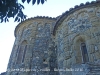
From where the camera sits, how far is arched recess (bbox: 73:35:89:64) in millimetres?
6441

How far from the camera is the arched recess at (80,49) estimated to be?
6441mm

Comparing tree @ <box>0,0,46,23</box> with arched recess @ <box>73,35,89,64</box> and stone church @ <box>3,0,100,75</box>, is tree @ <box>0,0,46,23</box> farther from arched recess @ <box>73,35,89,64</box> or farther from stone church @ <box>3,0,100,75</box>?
arched recess @ <box>73,35,89,64</box>

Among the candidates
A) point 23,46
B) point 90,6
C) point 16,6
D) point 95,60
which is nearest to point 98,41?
point 95,60

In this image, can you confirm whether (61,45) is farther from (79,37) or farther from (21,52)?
(21,52)

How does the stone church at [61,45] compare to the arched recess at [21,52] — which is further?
the arched recess at [21,52]

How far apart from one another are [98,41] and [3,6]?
4.57 metres

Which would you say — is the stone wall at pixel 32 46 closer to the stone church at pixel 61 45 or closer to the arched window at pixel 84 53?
the stone church at pixel 61 45

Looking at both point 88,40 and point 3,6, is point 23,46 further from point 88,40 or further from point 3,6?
point 3,6

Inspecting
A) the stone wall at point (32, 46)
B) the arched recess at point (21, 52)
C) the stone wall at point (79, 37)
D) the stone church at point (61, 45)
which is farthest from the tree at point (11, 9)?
the arched recess at point (21, 52)

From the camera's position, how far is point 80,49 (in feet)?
22.3

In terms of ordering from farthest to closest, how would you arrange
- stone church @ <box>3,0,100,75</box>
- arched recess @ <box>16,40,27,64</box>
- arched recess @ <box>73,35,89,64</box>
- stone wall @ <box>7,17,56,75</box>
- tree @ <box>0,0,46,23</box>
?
arched recess @ <box>16,40,27,64</box>
stone wall @ <box>7,17,56,75</box>
arched recess @ <box>73,35,89,64</box>
stone church @ <box>3,0,100,75</box>
tree @ <box>0,0,46,23</box>

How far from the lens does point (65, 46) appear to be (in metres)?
7.29

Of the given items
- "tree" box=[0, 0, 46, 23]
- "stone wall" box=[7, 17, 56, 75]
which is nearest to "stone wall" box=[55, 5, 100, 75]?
"stone wall" box=[7, 17, 56, 75]

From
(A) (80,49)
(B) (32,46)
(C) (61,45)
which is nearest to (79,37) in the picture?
(A) (80,49)
